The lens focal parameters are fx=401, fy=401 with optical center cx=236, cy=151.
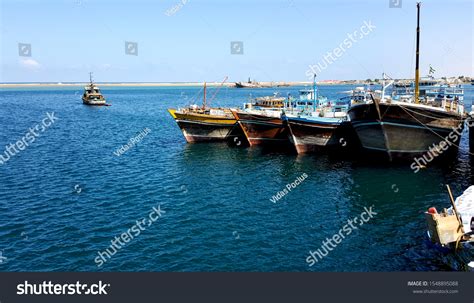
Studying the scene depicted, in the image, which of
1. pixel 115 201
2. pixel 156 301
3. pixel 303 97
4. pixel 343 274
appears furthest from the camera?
pixel 303 97

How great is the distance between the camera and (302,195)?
32125 millimetres

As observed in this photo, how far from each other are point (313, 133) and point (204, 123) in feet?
50.1

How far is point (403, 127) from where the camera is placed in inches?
1479

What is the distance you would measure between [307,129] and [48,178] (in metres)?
27.1

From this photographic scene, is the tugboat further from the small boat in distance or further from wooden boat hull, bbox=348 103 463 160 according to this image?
wooden boat hull, bbox=348 103 463 160

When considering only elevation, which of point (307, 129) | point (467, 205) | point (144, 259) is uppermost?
point (307, 129)

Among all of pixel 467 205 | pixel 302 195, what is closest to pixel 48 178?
pixel 302 195

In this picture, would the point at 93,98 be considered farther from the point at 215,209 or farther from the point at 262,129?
the point at 215,209

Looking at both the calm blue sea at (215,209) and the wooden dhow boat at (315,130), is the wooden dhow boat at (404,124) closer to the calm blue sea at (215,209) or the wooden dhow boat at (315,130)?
the calm blue sea at (215,209)

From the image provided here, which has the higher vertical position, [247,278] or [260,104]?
[260,104]

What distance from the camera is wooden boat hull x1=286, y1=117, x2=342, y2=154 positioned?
44.9m

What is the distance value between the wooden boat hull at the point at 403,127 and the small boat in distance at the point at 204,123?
18671 mm

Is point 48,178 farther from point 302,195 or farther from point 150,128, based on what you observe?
point 150,128

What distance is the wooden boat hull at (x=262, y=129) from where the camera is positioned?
162 ft
